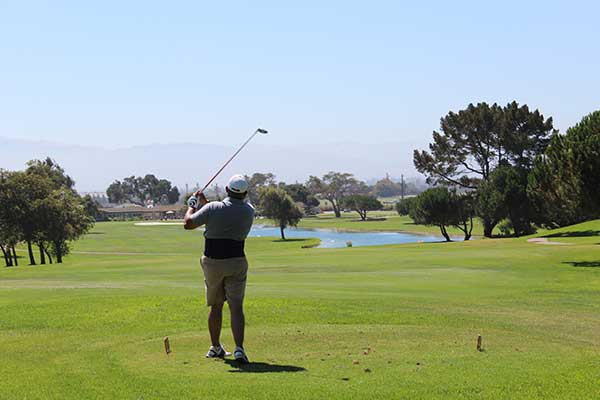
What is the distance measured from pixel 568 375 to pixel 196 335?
19.5ft

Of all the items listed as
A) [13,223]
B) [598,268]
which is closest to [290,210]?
[13,223]

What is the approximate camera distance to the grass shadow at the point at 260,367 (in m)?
8.80

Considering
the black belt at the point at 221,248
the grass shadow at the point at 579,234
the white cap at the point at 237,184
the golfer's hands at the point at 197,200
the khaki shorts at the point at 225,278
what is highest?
the white cap at the point at 237,184

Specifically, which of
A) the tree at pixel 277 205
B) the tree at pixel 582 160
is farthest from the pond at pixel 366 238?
the tree at pixel 582 160

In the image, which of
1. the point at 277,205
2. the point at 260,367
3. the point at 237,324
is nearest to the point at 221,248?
the point at 237,324

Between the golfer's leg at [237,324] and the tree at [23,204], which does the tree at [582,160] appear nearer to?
the golfer's leg at [237,324]

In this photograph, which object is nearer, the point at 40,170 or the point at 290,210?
the point at 40,170

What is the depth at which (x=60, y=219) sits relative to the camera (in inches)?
2633

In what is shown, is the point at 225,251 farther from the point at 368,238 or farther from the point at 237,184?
the point at 368,238

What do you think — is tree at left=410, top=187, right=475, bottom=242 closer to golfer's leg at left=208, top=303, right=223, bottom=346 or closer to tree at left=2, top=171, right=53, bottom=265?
tree at left=2, top=171, right=53, bottom=265

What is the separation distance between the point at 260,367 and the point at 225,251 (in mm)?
1793

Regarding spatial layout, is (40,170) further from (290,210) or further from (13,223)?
(290,210)

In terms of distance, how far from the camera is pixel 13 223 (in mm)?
64750

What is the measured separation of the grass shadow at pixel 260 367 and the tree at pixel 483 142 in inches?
3190
